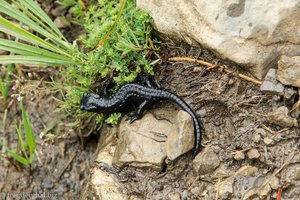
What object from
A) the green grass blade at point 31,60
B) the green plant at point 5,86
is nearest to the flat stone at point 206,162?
the green grass blade at point 31,60

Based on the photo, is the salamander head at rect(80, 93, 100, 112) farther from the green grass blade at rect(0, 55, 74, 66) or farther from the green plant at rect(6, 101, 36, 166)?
the green plant at rect(6, 101, 36, 166)

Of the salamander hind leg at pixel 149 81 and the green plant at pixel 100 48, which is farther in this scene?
the salamander hind leg at pixel 149 81

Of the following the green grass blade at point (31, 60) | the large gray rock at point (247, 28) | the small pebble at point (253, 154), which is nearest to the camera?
the large gray rock at point (247, 28)

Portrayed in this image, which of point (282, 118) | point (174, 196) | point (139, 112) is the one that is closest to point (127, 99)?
point (139, 112)

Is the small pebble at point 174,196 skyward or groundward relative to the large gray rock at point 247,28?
groundward

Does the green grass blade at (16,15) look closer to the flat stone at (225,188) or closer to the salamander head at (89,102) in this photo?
the salamander head at (89,102)

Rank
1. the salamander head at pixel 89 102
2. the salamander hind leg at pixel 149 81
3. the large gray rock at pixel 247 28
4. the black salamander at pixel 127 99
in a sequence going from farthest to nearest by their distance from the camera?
the salamander head at pixel 89 102 < the salamander hind leg at pixel 149 81 < the black salamander at pixel 127 99 < the large gray rock at pixel 247 28
